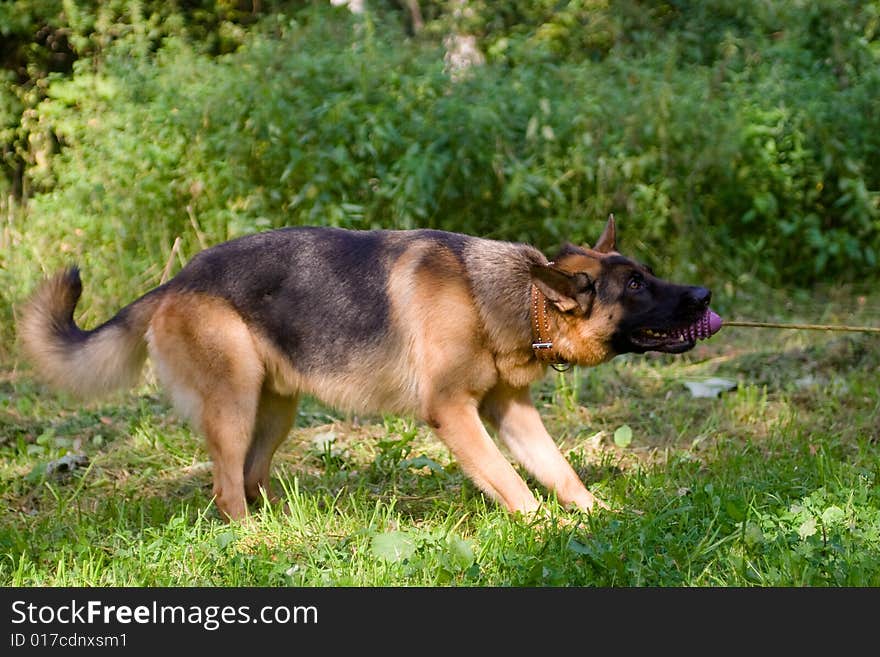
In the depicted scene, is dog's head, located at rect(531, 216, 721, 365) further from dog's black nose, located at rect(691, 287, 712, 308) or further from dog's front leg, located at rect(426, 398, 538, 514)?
dog's front leg, located at rect(426, 398, 538, 514)

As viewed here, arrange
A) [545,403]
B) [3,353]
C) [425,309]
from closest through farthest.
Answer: [425,309] → [545,403] → [3,353]

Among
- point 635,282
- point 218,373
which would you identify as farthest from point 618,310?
point 218,373

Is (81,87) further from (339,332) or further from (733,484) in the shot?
(733,484)

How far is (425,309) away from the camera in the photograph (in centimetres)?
485

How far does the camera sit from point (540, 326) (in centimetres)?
483

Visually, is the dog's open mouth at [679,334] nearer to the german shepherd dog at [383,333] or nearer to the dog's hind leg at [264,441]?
the german shepherd dog at [383,333]

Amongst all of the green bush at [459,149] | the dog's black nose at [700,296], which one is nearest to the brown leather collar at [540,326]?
the dog's black nose at [700,296]

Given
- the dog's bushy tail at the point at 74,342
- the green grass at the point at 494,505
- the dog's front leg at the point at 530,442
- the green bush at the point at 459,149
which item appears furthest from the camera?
the green bush at the point at 459,149

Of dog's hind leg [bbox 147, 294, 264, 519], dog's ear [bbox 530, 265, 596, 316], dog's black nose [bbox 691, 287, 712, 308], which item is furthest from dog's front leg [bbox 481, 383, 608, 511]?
dog's hind leg [bbox 147, 294, 264, 519]

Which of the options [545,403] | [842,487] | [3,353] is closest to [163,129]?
[3,353]

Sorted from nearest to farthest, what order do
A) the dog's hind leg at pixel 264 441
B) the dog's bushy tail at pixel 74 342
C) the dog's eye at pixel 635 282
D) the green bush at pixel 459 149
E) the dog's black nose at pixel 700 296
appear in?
the dog's black nose at pixel 700 296 < the dog's eye at pixel 635 282 < the dog's bushy tail at pixel 74 342 < the dog's hind leg at pixel 264 441 < the green bush at pixel 459 149

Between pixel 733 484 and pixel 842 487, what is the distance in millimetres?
473

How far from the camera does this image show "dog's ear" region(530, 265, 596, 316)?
468cm

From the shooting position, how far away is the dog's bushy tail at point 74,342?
508 centimetres
